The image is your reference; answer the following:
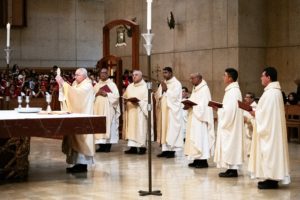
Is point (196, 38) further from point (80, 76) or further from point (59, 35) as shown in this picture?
point (80, 76)

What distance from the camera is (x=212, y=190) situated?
8.76 meters

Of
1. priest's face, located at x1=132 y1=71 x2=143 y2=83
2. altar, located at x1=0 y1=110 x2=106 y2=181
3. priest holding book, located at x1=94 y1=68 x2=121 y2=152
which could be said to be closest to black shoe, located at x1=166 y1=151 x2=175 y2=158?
priest holding book, located at x1=94 y1=68 x2=121 y2=152

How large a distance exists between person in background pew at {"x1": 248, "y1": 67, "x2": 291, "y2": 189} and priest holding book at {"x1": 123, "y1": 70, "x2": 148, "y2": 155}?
4820 millimetres

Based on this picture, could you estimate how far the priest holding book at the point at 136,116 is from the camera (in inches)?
523

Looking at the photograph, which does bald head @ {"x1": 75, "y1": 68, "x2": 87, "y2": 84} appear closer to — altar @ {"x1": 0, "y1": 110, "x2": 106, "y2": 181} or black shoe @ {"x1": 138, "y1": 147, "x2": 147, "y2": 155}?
altar @ {"x1": 0, "y1": 110, "x2": 106, "y2": 181}

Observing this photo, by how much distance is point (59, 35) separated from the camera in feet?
94.0

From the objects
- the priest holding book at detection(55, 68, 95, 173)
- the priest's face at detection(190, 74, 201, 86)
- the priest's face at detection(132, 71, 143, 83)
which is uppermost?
the priest's face at detection(132, 71, 143, 83)

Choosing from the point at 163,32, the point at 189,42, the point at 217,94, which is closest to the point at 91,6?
the point at 163,32

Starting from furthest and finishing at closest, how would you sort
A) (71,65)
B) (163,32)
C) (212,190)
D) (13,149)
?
(71,65) → (163,32) → (13,149) → (212,190)

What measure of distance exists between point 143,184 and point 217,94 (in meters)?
11.0

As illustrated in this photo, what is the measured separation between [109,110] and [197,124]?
3.16 m

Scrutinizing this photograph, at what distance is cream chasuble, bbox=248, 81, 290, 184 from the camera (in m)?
8.64

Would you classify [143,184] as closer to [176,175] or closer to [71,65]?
[176,175]

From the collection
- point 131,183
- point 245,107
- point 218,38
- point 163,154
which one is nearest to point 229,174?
point 245,107
